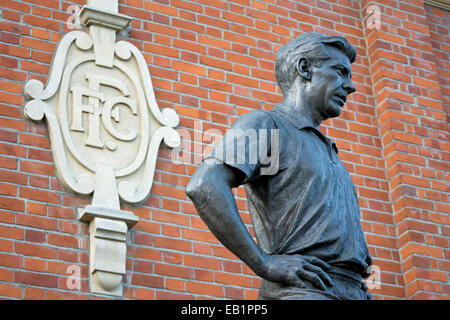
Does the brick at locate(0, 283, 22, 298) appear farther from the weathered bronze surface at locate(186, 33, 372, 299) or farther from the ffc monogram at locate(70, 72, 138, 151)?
the weathered bronze surface at locate(186, 33, 372, 299)

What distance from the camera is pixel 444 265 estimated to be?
552 cm

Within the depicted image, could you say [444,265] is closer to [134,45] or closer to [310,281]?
[134,45]

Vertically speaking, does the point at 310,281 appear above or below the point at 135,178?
below

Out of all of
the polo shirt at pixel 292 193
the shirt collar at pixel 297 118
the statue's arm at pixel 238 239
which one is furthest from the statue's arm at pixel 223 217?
the shirt collar at pixel 297 118

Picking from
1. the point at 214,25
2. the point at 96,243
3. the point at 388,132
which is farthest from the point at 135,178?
the point at 388,132

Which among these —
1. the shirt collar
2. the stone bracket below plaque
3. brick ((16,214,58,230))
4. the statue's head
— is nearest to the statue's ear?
the statue's head

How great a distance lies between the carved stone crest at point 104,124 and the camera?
4.62m

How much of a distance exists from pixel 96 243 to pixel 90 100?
83 cm

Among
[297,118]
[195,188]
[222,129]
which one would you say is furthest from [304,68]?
[222,129]

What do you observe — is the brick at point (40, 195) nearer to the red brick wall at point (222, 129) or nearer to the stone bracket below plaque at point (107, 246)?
the red brick wall at point (222, 129)

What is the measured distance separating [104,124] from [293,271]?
8.18 ft

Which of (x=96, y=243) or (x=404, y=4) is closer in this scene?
(x=96, y=243)

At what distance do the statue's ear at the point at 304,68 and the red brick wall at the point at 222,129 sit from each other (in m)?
1.91

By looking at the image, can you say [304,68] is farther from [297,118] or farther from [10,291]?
[10,291]
